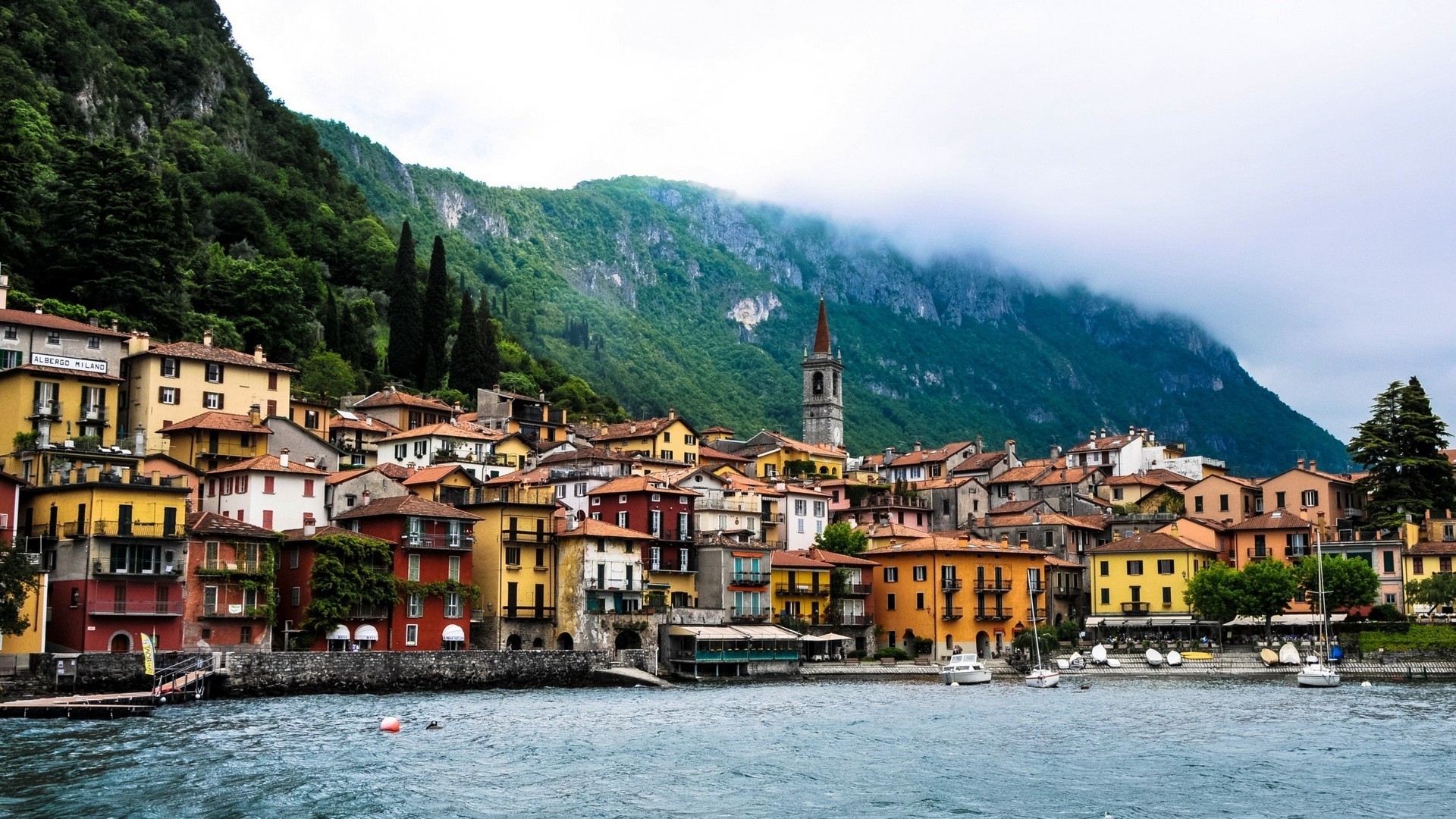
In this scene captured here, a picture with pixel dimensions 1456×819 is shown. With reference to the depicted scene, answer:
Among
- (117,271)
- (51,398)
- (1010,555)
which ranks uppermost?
(117,271)

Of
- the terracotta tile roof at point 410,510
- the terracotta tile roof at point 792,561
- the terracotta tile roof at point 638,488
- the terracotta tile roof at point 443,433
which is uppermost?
the terracotta tile roof at point 443,433

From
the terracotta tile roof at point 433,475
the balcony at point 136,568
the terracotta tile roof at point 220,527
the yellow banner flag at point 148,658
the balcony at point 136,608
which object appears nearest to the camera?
the yellow banner flag at point 148,658

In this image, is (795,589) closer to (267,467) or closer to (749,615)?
(749,615)

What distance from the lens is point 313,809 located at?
39.1m

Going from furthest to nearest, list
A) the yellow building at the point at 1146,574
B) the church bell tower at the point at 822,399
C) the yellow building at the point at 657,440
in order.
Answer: the church bell tower at the point at 822,399, the yellow building at the point at 657,440, the yellow building at the point at 1146,574

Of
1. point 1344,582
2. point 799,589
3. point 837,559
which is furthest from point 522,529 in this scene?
point 1344,582

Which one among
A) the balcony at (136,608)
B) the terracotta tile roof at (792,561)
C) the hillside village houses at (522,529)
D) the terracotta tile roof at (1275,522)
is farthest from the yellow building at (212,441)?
the terracotta tile roof at (1275,522)

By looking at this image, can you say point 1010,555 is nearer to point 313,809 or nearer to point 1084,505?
point 1084,505

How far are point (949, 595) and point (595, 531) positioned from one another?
25756mm

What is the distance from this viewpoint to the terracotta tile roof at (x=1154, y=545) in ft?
340

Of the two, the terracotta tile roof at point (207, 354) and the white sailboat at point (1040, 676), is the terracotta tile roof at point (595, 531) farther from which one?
the terracotta tile roof at point (207, 354)

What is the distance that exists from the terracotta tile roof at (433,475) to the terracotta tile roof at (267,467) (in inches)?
287

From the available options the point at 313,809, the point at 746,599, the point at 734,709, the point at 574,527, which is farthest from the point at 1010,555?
the point at 313,809

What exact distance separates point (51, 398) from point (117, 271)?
2258 cm
